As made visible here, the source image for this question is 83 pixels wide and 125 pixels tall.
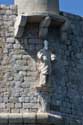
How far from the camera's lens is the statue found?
20.8 m

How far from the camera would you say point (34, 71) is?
68.8ft

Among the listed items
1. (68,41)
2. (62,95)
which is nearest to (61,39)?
(68,41)

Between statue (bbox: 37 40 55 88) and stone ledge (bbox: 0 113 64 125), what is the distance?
2.93 ft

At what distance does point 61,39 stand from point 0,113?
112 inches

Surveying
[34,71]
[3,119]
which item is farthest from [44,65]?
[3,119]

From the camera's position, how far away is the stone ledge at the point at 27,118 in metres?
20.2

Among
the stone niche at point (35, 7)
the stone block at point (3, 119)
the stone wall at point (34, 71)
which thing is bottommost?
the stone block at point (3, 119)

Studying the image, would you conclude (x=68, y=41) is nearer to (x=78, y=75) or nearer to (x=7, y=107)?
(x=78, y=75)

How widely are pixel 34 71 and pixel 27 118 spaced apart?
1431 millimetres

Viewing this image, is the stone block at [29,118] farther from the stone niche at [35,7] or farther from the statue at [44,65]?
the stone niche at [35,7]

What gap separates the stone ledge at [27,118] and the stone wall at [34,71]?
1.18 ft

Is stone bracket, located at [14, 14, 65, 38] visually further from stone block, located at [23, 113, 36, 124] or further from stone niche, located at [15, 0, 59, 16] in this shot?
stone block, located at [23, 113, 36, 124]

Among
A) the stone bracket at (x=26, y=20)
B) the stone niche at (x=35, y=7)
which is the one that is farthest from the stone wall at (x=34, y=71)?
the stone niche at (x=35, y=7)

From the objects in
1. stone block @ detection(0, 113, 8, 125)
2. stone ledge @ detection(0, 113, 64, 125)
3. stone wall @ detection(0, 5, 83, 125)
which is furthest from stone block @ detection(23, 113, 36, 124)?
stone block @ detection(0, 113, 8, 125)
